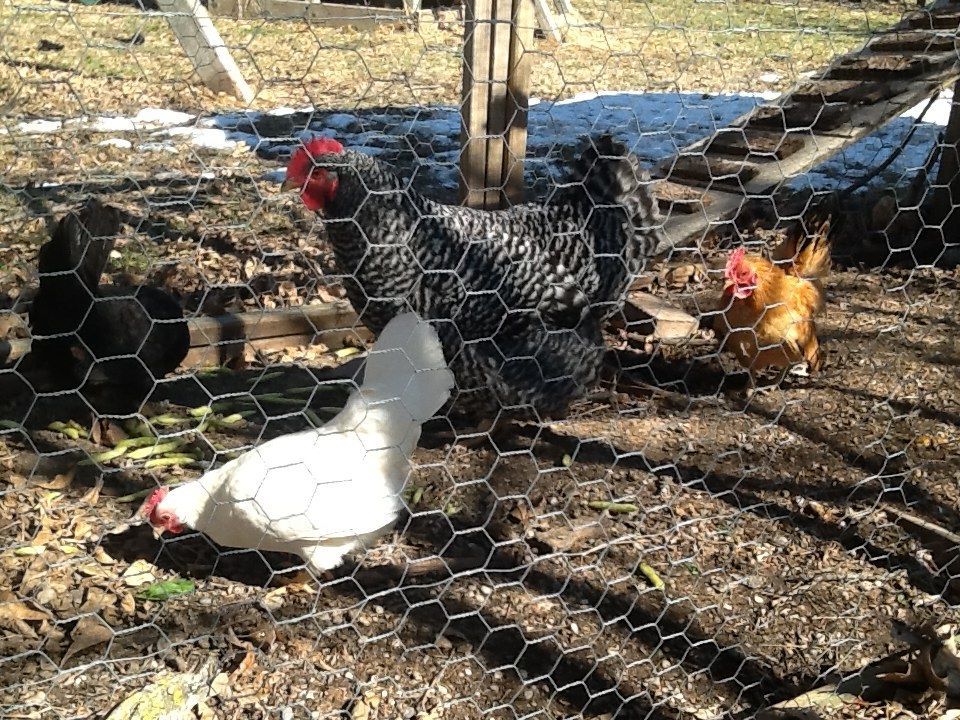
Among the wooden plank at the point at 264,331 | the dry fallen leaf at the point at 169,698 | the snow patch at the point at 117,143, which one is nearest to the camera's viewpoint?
the dry fallen leaf at the point at 169,698

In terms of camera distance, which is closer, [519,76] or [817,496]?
[817,496]

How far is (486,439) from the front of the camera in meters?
2.71

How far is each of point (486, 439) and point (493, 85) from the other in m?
1.10

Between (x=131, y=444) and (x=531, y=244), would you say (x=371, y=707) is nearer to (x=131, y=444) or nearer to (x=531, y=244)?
(x=131, y=444)

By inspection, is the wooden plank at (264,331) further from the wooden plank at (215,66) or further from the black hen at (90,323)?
the wooden plank at (215,66)

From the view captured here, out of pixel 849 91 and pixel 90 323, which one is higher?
pixel 849 91

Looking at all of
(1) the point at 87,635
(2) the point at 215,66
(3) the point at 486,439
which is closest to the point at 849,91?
(3) the point at 486,439

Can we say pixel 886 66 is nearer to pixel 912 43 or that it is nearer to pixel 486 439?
pixel 912 43

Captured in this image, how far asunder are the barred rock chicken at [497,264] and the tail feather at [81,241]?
20.7 inches

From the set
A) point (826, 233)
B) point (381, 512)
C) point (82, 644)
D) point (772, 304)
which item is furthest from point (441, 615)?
point (826, 233)

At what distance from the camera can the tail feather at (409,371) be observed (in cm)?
205

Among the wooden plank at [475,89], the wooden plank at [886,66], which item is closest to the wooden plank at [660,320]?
the wooden plank at [475,89]

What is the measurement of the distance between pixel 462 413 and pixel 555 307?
1.52 feet

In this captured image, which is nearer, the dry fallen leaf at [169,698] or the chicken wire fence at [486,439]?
the dry fallen leaf at [169,698]
